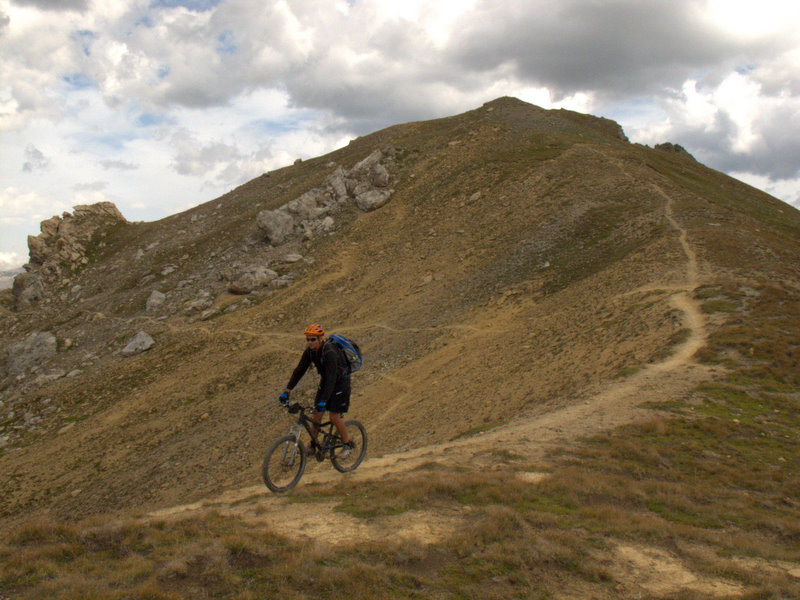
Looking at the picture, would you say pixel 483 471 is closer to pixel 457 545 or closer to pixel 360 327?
pixel 457 545

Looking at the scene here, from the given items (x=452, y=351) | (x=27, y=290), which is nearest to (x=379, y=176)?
(x=452, y=351)

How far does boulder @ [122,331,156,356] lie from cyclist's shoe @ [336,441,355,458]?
82.0 ft

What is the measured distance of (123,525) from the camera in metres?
6.77

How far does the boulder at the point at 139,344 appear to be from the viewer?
30.7 m

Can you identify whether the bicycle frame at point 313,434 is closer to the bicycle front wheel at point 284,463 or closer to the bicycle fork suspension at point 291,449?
the bicycle fork suspension at point 291,449

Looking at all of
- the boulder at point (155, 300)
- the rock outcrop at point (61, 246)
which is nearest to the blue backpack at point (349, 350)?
the boulder at point (155, 300)

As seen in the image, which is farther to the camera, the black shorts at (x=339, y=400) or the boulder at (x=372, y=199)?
the boulder at (x=372, y=199)

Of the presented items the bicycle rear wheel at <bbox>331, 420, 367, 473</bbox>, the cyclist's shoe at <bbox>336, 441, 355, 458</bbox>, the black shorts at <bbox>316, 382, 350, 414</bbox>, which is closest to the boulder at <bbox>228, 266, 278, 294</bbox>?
the bicycle rear wheel at <bbox>331, 420, 367, 473</bbox>

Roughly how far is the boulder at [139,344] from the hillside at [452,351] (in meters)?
1.18

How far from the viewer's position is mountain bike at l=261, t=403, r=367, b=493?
30.0 feet

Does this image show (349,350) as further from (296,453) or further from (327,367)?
(296,453)

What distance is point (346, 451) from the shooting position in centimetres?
1012

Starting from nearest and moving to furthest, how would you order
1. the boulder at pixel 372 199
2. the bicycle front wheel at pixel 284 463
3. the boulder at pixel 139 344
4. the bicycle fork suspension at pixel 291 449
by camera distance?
1. the bicycle front wheel at pixel 284 463
2. the bicycle fork suspension at pixel 291 449
3. the boulder at pixel 139 344
4. the boulder at pixel 372 199

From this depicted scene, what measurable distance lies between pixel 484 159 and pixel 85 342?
32618 mm
